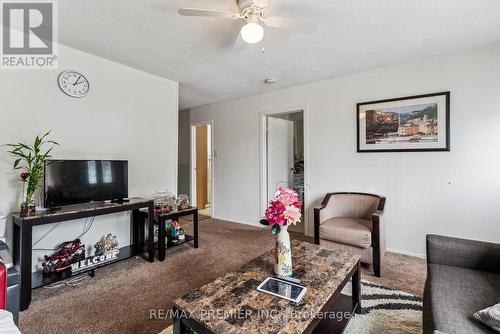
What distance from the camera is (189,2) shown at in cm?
182

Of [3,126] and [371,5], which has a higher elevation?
[371,5]

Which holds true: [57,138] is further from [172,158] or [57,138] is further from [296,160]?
[296,160]

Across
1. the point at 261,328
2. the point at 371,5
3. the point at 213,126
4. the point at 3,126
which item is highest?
the point at 371,5

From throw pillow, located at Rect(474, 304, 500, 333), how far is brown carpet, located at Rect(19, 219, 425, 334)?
1.15m

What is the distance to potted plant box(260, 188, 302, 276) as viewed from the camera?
143 centimetres

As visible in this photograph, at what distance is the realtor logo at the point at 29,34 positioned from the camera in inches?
76.2

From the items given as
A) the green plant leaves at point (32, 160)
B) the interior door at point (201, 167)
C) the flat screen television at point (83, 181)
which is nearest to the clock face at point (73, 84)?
the green plant leaves at point (32, 160)

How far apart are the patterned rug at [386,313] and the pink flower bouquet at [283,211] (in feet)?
2.82

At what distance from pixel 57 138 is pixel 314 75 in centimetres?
317

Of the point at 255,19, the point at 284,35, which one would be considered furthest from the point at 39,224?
the point at 284,35

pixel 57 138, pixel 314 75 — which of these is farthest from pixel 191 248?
pixel 314 75

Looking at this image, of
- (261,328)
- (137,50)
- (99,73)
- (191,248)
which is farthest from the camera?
(191,248)

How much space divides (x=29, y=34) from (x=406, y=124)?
412cm

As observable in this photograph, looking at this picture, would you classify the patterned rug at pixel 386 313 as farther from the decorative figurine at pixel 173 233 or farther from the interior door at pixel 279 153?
the interior door at pixel 279 153
